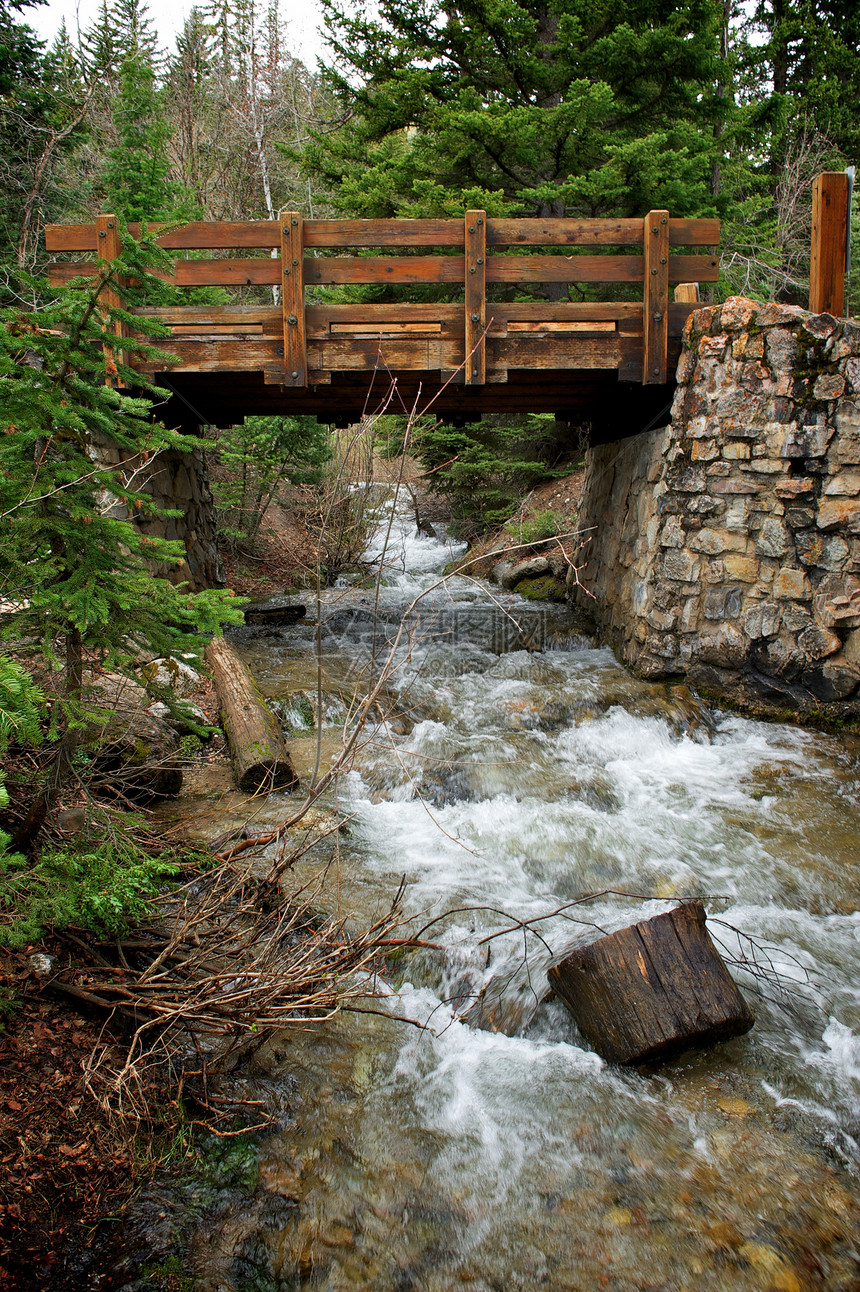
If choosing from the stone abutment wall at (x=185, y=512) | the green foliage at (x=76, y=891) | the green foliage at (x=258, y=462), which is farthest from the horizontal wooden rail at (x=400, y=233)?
the green foliage at (x=76, y=891)

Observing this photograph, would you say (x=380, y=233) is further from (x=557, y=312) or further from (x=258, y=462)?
(x=258, y=462)

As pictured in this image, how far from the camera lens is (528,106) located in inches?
402

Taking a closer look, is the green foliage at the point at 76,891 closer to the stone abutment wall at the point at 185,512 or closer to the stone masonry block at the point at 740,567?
the stone abutment wall at the point at 185,512

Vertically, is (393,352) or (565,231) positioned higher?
(565,231)

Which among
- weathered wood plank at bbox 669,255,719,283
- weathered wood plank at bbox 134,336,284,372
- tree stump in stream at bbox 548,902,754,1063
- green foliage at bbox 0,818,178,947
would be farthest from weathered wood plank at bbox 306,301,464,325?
tree stump in stream at bbox 548,902,754,1063

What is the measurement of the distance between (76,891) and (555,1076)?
6.05 feet

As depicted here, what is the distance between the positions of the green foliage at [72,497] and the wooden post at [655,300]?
195 inches

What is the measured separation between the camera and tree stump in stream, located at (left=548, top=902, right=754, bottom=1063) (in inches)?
109

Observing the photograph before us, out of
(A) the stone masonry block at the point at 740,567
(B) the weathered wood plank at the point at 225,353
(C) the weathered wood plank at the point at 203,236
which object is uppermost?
(C) the weathered wood plank at the point at 203,236

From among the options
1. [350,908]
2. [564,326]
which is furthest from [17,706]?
[564,326]

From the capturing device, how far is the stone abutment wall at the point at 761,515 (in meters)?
5.80

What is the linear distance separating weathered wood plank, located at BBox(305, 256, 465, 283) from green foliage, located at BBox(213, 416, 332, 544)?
4.03 m

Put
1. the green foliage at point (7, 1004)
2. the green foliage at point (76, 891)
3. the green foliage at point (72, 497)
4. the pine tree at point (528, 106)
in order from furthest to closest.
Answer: the pine tree at point (528, 106) → the green foliage at point (72, 497) → the green foliage at point (76, 891) → the green foliage at point (7, 1004)

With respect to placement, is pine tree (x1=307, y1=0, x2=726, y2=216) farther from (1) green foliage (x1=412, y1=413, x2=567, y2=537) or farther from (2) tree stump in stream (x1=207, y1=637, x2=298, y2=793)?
(2) tree stump in stream (x1=207, y1=637, x2=298, y2=793)
